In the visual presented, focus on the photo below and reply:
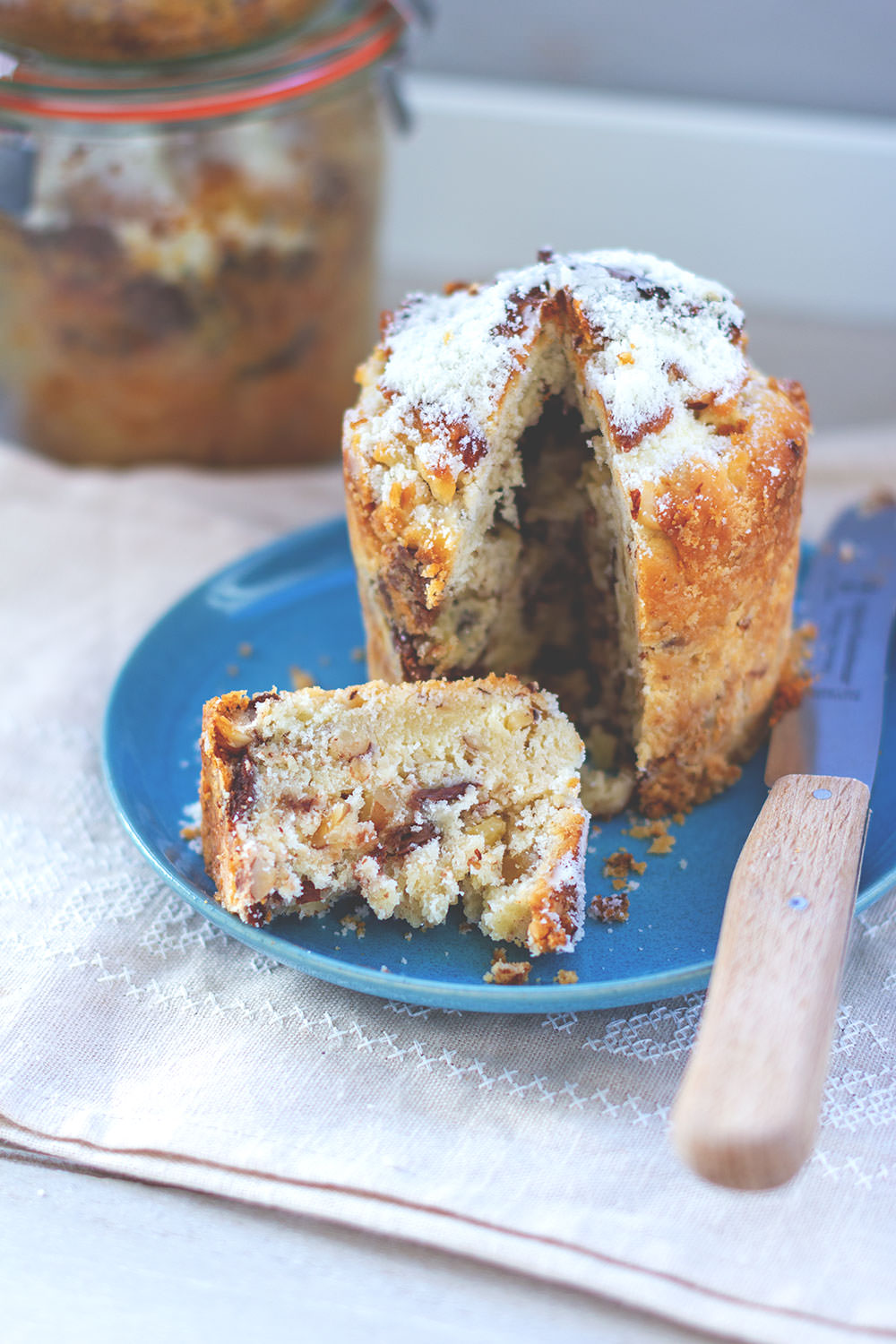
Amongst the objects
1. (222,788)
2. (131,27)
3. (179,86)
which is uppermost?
(131,27)

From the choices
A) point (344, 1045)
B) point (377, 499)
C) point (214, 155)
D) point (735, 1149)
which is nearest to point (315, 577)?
point (377, 499)

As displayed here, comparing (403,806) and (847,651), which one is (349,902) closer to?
(403,806)

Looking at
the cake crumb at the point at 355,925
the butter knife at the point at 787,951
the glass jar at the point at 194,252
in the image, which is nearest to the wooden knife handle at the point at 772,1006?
the butter knife at the point at 787,951

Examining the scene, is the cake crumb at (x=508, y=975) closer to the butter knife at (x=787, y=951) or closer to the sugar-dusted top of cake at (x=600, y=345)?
the butter knife at (x=787, y=951)

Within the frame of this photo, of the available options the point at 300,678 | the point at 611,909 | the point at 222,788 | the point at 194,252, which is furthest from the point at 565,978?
the point at 194,252

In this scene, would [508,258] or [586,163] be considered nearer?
[586,163]

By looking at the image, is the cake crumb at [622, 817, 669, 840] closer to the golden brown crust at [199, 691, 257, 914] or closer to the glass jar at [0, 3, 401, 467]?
the golden brown crust at [199, 691, 257, 914]

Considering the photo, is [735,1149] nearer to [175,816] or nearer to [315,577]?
[175,816]
